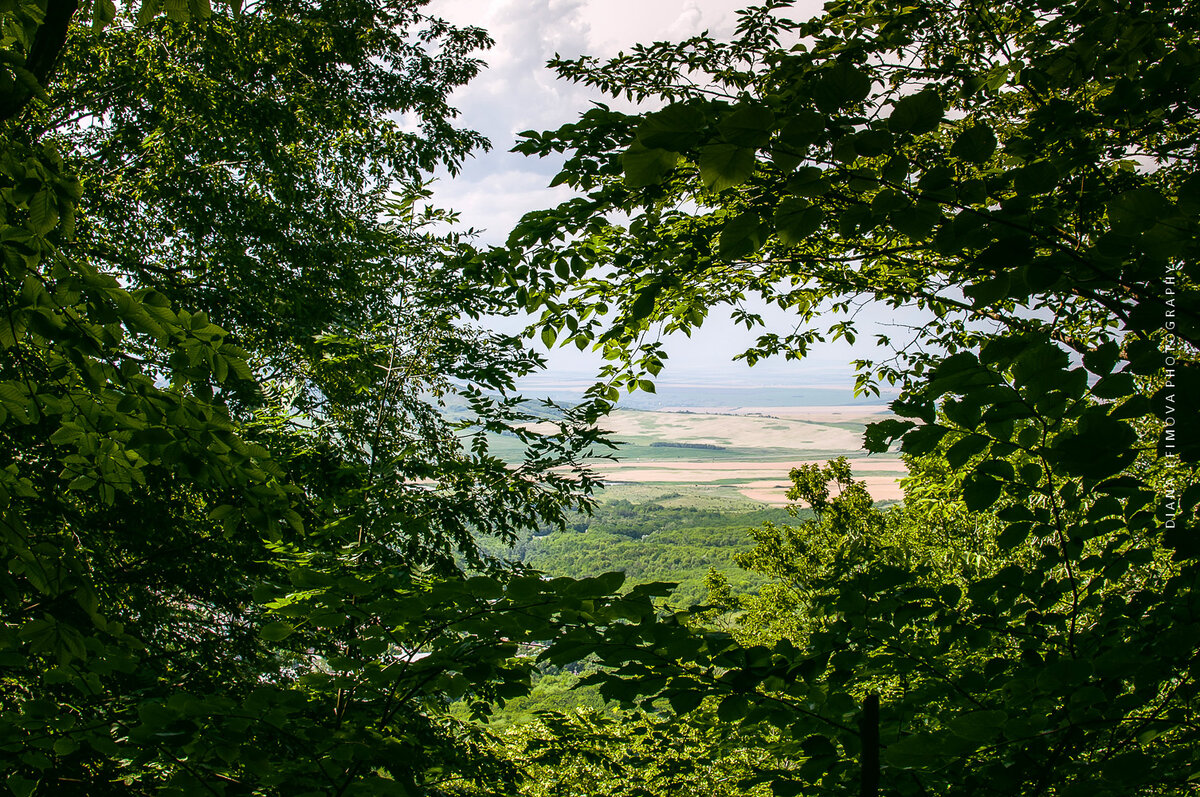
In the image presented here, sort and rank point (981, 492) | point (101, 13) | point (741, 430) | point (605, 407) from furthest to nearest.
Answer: point (741, 430) → point (605, 407) → point (101, 13) → point (981, 492)

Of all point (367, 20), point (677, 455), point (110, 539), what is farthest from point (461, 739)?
point (677, 455)

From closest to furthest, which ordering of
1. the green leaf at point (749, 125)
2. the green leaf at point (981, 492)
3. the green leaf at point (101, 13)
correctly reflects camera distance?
the green leaf at point (749, 125)
the green leaf at point (981, 492)
the green leaf at point (101, 13)

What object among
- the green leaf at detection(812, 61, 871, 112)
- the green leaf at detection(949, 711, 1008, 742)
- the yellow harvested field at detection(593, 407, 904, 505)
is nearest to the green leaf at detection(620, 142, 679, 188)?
the green leaf at detection(812, 61, 871, 112)

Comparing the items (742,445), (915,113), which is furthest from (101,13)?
(742,445)

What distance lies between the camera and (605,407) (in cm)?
267

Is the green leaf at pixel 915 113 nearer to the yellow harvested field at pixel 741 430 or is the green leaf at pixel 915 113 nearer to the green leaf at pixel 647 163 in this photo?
the green leaf at pixel 647 163

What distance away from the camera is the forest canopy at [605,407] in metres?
1.00

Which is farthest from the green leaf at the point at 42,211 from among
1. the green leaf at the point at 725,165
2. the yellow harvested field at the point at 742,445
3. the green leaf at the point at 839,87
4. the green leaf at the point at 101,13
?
the yellow harvested field at the point at 742,445

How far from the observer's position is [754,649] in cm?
125

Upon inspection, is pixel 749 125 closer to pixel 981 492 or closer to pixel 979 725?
pixel 981 492

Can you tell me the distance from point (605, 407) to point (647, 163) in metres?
1.89

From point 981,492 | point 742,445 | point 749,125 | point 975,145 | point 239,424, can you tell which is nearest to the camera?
point 749,125

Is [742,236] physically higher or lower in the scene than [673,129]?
lower

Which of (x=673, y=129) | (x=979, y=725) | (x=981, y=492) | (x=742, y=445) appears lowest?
(x=742, y=445)
